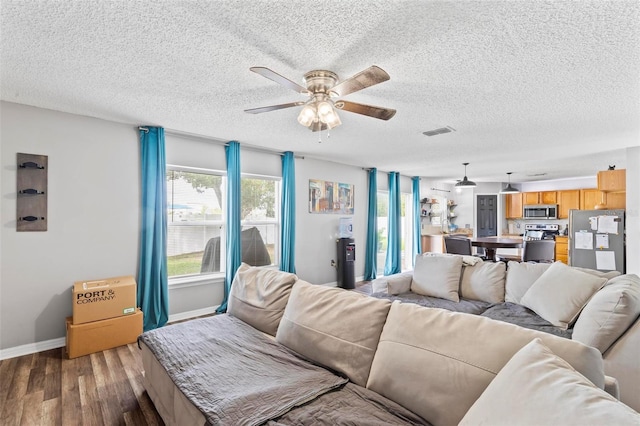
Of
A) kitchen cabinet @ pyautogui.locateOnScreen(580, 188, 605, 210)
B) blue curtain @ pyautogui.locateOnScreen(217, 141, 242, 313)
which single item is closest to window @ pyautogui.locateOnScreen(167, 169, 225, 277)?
blue curtain @ pyautogui.locateOnScreen(217, 141, 242, 313)

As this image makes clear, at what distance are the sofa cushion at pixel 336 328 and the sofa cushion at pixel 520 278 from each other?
72.7 inches

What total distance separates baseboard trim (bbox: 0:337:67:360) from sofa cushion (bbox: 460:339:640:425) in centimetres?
390

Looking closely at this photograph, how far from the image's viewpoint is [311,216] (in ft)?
18.0

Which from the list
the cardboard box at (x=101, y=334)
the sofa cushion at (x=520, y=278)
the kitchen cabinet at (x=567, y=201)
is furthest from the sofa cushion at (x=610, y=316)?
the kitchen cabinet at (x=567, y=201)

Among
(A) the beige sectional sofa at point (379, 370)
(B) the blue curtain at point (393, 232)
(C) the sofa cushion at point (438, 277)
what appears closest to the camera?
(A) the beige sectional sofa at point (379, 370)

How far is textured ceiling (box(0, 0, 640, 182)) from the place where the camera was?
63.7 inches

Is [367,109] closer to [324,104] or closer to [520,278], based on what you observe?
[324,104]

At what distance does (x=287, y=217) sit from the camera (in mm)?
4945

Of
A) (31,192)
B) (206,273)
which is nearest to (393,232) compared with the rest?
(206,273)

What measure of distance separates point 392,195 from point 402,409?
19.7 feet

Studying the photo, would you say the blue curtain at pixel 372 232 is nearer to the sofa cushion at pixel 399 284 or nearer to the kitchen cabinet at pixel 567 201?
the sofa cushion at pixel 399 284

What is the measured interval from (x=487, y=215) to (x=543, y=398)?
897 centimetres

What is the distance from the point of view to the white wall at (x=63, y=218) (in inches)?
114

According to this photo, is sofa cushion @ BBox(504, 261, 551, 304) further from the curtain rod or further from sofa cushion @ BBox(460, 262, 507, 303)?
the curtain rod
